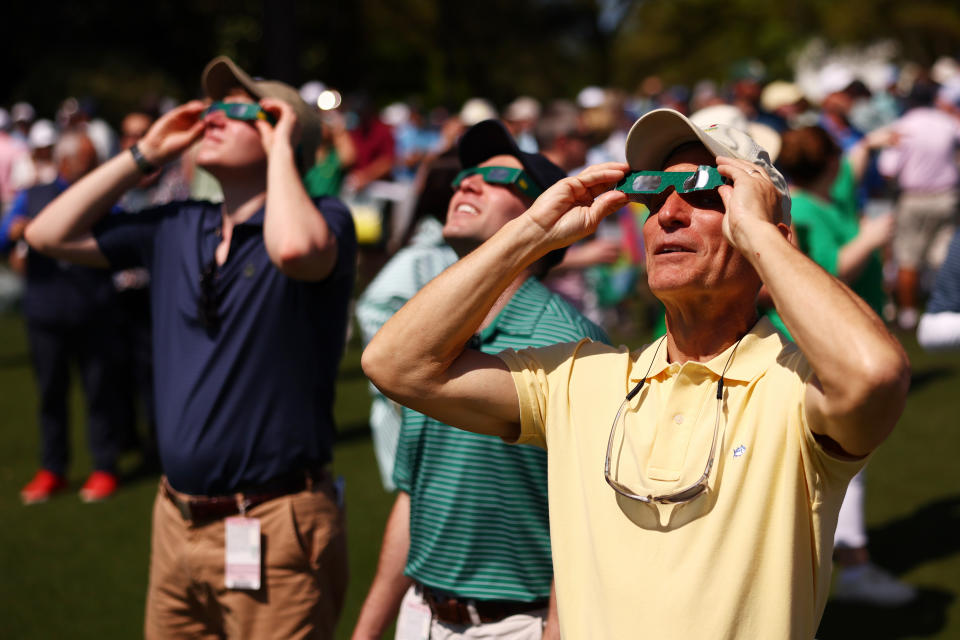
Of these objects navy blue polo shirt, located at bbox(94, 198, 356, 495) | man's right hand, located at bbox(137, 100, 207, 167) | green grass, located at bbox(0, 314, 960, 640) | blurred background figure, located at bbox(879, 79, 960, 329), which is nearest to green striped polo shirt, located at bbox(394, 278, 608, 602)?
navy blue polo shirt, located at bbox(94, 198, 356, 495)

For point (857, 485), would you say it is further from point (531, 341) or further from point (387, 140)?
point (387, 140)

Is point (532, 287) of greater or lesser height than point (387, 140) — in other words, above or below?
above

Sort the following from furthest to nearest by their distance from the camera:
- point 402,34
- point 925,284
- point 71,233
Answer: point 402,34 → point 925,284 → point 71,233

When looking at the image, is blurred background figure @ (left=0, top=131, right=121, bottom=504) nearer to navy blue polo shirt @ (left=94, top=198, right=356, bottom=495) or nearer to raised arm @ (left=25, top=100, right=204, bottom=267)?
raised arm @ (left=25, top=100, right=204, bottom=267)

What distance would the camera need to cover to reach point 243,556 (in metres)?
3.39

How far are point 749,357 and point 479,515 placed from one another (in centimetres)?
103

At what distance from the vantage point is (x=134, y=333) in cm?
847

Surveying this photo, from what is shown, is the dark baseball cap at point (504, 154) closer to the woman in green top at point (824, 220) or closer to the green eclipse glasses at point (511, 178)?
the green eclipse glasses at point (511, 178)

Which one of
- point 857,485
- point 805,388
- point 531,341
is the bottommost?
point 857,485

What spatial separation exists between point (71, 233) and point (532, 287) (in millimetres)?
1737

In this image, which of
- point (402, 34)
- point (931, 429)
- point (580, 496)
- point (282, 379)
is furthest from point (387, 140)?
point (402, 34)

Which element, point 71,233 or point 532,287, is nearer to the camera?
point 532,287

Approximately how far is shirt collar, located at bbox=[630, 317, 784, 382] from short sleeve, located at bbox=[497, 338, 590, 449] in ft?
0.65

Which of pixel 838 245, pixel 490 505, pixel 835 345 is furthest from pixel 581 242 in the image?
pixel 835 345
